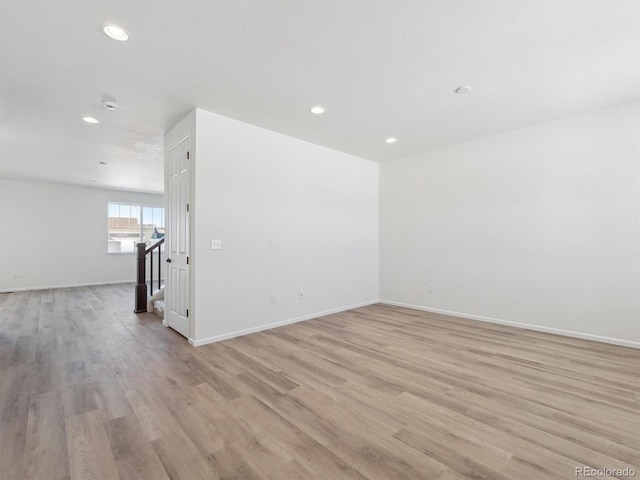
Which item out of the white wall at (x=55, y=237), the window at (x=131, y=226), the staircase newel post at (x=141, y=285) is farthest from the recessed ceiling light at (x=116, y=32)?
the white wall at (x=55, y=237)

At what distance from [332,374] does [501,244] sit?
3.20m

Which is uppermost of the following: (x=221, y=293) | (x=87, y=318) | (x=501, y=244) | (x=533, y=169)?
(x=533, y=169)

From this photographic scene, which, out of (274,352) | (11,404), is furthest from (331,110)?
(11,404)

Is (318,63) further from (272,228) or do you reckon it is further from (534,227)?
(534,227)

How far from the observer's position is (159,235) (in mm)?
8375

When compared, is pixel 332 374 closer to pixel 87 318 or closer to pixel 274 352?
pixel 274 352

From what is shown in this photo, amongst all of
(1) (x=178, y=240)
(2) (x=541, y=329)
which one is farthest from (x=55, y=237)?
(2) (x=541, y=329)

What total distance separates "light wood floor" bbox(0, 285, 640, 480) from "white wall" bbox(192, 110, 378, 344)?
0.57 meters

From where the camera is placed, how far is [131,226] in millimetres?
8828

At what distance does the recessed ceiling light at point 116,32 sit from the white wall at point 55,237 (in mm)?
7542

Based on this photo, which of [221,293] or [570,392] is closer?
[570,392]

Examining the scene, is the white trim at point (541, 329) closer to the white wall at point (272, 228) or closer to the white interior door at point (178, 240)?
the white wall at point (272, 228)

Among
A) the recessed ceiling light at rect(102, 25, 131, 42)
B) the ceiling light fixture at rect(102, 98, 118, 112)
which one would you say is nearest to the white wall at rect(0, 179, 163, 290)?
the ceiling light fixture at rect(102, 98, 118, 112)

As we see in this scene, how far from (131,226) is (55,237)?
5.75 ft
